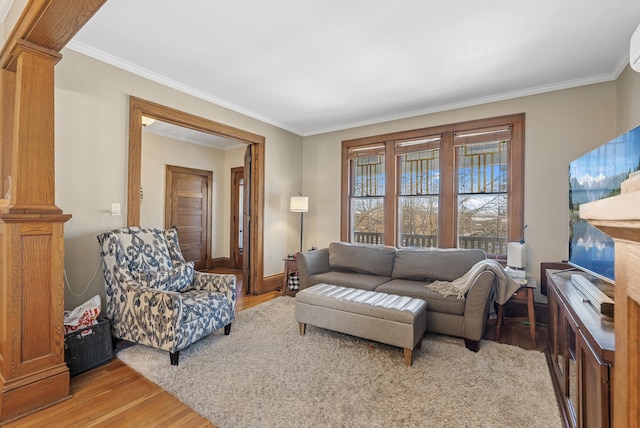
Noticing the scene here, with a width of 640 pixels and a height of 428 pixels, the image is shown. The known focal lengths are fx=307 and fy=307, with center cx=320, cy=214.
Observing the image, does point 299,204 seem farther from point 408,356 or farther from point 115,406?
point 115,406

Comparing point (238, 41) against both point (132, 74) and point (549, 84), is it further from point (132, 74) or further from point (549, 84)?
point (549, 84)

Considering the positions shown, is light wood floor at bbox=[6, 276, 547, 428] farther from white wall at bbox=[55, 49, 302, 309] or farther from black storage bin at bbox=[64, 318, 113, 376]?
white wall at bbox=[55, 49, 302, 309]

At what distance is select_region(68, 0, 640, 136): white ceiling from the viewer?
7.37 feet

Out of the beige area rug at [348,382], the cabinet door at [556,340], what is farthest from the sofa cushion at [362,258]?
the cabinet door at [556,340]

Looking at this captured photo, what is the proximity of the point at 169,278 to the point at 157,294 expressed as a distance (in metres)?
0.44

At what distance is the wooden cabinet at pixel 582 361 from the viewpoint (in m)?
0.98

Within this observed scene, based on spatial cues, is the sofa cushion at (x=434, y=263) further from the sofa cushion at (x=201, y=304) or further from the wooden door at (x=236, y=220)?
the wooden door at (x=236, y=220)

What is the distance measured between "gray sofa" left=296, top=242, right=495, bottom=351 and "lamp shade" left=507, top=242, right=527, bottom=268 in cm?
26

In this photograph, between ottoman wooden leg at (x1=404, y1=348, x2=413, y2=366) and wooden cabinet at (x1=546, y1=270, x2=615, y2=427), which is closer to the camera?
wooden cabinet at (x1=546, y1=270, x2=615, y2=427)

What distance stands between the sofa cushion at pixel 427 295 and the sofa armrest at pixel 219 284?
1.52 meters

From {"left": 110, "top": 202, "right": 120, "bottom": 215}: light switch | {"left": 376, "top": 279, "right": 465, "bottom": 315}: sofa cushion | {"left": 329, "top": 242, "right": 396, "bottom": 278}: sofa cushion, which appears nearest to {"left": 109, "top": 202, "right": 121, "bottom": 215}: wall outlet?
{"left": 110, "top": 202, "right": 120, "bottom": 215}: light switch

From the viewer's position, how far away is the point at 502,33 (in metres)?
2.50

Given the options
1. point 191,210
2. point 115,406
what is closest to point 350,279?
point 115,406

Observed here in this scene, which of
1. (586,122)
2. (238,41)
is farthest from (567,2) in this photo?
(238,41)
